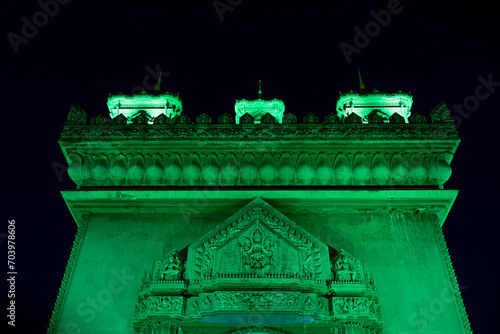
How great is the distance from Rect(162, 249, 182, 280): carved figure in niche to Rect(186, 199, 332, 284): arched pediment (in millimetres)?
154

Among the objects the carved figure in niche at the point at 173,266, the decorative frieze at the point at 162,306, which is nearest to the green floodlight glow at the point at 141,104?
the carved figure in niche at the point at 173,266

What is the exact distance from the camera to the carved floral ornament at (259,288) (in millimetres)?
7539

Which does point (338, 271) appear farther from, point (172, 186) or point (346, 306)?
point (172, 186)

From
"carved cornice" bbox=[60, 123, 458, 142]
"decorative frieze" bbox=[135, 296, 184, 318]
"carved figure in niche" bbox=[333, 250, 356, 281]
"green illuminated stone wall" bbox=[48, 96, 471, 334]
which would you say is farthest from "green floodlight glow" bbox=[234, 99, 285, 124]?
"decorative frieze" bbox=[135, 296, 184, 318]

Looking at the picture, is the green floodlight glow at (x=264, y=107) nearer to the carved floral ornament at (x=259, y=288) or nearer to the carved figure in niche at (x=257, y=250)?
the carved figure in niche at (x=257, y=250)

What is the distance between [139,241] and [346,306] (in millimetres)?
3729

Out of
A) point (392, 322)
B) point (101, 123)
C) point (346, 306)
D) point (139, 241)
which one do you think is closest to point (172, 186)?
point (139, 241)

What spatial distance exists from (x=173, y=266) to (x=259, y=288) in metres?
1.37

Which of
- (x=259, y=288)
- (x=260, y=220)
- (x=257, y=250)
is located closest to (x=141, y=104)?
(x=260, y=220)

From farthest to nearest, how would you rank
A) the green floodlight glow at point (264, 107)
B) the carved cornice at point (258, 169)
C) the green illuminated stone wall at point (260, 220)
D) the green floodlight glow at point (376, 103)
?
1. the green floodlight glow at point (264, 107)
2. the green floodlight glow at point (376, 103)
3. the carved cornice at point (258, 169)
4. the green illuminated stone wall at point (260, 220)

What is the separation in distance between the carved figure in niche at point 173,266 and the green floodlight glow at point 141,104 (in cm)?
494

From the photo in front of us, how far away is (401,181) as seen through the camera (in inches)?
372

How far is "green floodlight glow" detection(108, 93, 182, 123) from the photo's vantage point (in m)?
12.3

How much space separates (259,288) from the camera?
→ 773 centimetres
